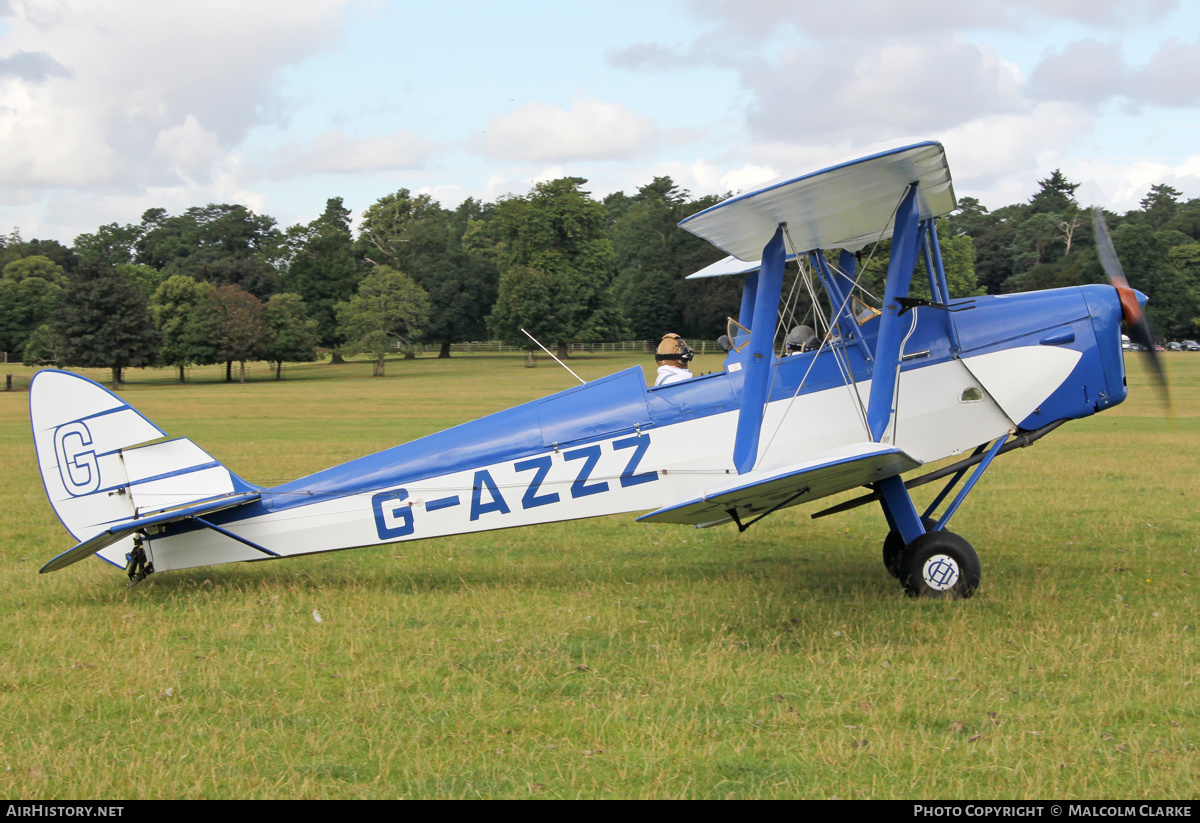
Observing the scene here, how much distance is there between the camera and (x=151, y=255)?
4980 inches

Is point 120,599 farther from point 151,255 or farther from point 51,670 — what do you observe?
point 151,255

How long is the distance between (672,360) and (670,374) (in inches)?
7.8

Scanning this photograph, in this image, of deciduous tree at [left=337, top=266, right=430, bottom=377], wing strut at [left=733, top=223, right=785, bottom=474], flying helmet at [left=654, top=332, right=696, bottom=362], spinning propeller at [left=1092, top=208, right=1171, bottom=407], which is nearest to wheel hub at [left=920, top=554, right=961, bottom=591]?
wing strut at [left=733, top=223, right=785, bottom=474]

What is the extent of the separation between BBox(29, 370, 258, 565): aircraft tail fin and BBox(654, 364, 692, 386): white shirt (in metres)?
3.58

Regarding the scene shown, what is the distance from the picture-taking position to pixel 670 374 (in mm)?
7660

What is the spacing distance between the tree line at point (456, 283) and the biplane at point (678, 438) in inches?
1709

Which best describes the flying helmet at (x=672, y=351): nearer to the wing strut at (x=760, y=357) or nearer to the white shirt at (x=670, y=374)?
the white shirt at (x=670, y=374)

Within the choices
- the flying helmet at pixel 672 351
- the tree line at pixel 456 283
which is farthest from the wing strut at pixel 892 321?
the tree line at pixel 456 283

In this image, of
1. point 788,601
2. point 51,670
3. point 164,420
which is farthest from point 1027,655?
point 164,420

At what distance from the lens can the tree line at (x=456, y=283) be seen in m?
60.3

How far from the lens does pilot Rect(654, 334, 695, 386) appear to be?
758 centimetres

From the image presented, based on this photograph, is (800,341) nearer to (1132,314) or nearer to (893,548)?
(893,548)

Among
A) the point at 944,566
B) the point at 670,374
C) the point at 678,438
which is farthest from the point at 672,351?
the point at 944,566

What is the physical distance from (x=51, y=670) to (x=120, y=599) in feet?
5.44
